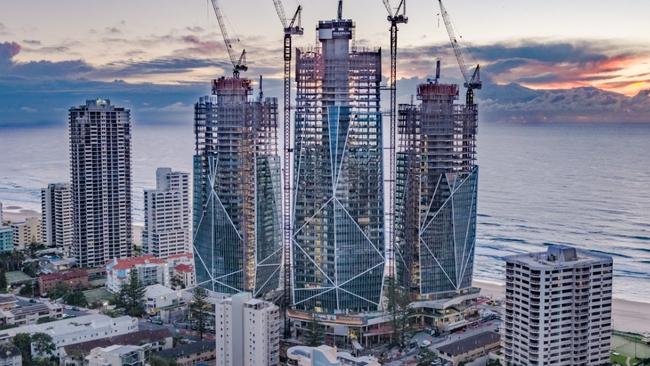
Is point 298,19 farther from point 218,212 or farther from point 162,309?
point 162,309

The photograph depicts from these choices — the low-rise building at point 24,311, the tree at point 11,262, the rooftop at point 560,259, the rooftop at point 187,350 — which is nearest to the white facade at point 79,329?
the low-rise building at point 24,311

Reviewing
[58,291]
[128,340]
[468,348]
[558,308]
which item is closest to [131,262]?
[58,291]

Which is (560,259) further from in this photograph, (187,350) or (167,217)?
(167,217)

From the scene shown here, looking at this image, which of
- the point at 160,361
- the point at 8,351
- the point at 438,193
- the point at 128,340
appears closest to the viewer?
the point at 160,361

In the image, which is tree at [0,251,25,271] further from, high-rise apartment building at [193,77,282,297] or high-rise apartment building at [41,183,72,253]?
high-rise apartment building at [193,77,282,297]

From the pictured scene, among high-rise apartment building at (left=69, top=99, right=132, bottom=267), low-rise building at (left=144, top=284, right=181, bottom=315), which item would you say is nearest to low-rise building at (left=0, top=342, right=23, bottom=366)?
low-rise building at (left=144, top=284, right=181, bottom=315)

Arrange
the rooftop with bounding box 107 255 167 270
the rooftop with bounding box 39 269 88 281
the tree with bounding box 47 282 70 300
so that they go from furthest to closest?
the rooftop with bounding box 39 269 88 281, the rooftop with bounding box 107 255 167 270, the tree with bounding box 47 282 70 300
